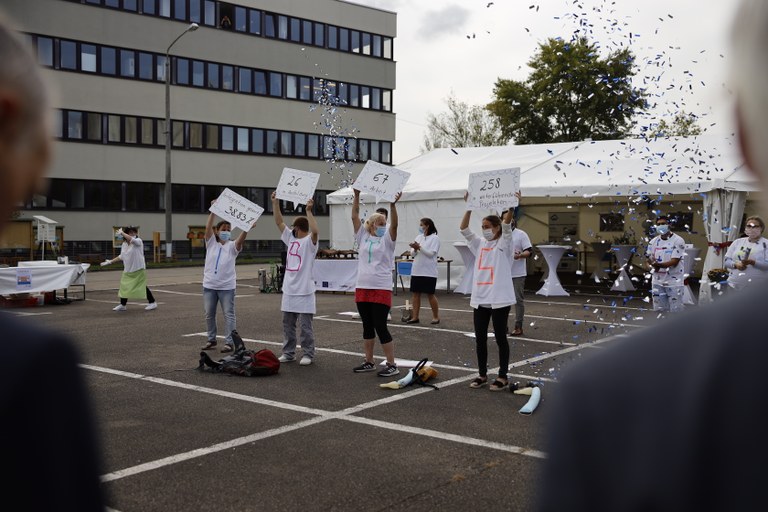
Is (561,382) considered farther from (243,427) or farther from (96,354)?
(96,354)

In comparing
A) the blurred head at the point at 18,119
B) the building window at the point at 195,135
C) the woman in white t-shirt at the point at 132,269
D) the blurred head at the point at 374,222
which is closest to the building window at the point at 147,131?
the building window at the point at 195,135

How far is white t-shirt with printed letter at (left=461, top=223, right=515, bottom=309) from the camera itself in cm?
838

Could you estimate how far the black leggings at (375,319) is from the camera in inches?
361

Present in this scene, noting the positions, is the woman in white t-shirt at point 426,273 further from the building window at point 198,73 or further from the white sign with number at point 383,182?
the building window at point 198,73

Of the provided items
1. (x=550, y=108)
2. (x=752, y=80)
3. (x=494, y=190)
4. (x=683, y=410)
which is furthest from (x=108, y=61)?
(x=683, y=410)

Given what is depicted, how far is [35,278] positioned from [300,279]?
1062 centimetres

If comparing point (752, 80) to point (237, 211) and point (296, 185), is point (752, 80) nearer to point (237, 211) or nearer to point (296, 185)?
point (296, 185)

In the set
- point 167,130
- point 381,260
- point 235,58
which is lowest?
point 381,260

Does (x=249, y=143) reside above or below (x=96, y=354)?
above

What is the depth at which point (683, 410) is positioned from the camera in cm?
83

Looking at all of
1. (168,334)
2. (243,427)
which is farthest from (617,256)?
(243,427)

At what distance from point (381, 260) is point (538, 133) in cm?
3108

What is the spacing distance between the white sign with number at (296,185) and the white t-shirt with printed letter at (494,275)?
3260mm

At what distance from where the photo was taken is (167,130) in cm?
3434
